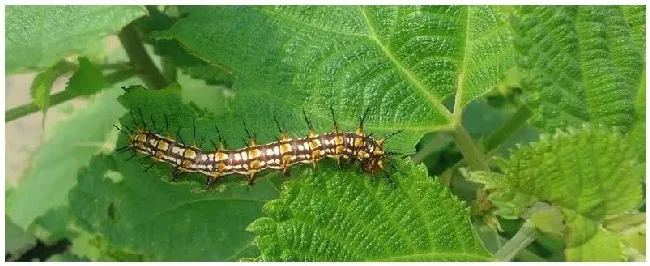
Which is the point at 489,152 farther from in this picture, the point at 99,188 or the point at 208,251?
the point at 99,188

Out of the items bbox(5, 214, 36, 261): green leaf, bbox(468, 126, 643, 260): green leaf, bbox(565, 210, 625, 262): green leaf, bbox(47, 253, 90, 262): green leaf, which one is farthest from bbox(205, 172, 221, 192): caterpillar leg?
bbox(5, 214, 36, 261): green leaf

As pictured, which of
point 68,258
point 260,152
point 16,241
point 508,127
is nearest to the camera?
point 260,152

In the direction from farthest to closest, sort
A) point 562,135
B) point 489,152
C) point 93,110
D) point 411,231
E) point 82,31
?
point 93,110
point 489,152
point 82,31
point 411,231
point 562,135

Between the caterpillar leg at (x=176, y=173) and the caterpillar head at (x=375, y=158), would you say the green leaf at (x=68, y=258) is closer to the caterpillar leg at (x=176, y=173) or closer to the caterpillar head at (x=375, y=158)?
the caterpillar leg at (x=176, y=173)

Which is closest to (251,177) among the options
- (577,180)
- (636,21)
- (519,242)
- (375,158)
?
(375,158)

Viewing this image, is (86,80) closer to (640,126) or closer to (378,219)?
(378,219)

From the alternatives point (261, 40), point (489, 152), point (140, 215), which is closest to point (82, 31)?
point (261, 40)
